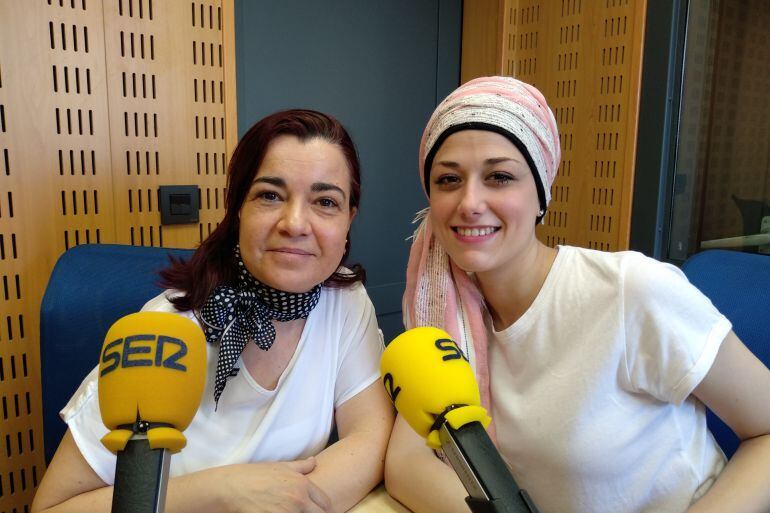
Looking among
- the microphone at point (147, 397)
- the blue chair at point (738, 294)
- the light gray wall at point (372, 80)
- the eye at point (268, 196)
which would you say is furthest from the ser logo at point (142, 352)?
the light gray wall at point (372, 80)

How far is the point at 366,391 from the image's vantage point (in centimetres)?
123


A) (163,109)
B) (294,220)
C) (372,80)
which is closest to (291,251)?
(294,220)

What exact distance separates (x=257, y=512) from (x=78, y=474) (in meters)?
0.34

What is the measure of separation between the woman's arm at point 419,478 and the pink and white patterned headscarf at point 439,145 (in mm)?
182

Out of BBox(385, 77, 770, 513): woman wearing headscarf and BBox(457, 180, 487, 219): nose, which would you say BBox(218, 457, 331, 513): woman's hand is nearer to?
BBox(385, 77, 770, 513): woman wearing headscarf

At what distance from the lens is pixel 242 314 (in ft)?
3.70

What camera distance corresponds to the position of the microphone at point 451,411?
52 centimetres

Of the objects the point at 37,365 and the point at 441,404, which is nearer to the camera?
the point at 441,404

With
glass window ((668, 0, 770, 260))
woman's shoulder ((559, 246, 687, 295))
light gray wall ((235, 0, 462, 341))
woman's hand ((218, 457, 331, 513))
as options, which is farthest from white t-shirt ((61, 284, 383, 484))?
glass window ((668, 0, 770, 260))

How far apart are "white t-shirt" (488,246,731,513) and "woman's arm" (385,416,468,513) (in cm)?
18

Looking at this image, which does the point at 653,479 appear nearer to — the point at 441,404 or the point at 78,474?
the point at 441,404

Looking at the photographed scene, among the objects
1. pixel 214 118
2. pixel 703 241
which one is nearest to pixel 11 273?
pixel 214 118

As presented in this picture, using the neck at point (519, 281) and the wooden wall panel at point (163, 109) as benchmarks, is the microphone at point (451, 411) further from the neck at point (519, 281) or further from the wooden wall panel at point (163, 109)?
the wooden wall panel at point (163, 109)

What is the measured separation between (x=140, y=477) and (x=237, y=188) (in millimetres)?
761
